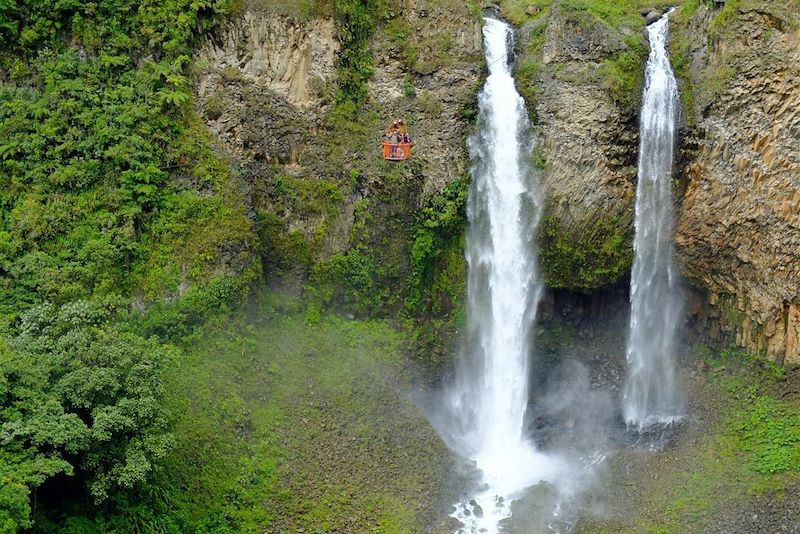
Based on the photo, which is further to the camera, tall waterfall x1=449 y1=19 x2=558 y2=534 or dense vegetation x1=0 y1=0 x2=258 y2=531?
tall waterfall x1=449 y1=19 x2=558 y2=534

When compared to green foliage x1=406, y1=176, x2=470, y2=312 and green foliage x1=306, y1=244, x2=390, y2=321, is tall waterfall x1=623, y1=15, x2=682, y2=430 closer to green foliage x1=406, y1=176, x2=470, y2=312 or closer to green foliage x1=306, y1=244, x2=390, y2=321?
green foliage x1=406, y1=176, x2=470, y2=312

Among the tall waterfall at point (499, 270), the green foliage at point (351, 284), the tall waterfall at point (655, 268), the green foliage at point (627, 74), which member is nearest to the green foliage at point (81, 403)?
the green foliage at point (351, 284)

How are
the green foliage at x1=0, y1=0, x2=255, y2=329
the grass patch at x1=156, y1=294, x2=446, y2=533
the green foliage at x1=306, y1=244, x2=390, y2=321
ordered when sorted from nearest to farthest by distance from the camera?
the grass patch at x1=156, y1=294, x2=446, y2=533 → the green foliage at x1=0, y1=0, x2=255, y2=329 → the green foliage at x1=306, y1=244, x2=390, y2=321

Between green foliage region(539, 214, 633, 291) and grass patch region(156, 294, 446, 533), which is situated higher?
green foliage region(539, 214, 633, 291)

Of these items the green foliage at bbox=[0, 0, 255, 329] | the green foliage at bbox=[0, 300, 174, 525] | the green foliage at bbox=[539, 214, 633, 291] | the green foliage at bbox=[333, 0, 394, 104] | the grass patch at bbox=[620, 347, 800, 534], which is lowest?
the grass patch at bbox=[620, 347, 800, 534]

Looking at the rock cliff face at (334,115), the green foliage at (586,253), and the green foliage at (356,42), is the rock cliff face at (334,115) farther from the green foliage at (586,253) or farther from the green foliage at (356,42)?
the green foliage at (586,253)

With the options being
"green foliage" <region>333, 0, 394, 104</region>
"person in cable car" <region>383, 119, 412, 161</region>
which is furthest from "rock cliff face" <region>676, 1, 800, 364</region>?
"green foliage" <region>333, 0, 394, 104</region>

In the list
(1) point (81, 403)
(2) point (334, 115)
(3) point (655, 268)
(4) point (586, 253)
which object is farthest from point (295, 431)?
(3) point (655, 268)
